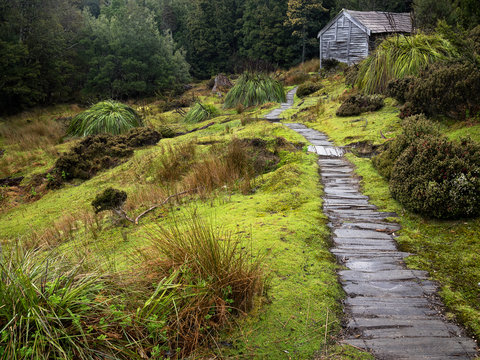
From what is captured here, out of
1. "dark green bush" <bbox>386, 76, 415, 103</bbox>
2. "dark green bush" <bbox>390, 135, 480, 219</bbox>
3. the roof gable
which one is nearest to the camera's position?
"dark green bush" <bbox>390, 135, 480, 219</bbox>

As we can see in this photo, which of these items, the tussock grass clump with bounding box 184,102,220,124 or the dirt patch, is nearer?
the dirt patch

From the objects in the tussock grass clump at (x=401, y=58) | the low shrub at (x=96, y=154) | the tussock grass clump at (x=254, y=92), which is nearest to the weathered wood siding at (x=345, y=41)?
the tussock grass clump at (x=254, y=92)

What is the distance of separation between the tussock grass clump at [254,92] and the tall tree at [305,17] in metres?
21.7

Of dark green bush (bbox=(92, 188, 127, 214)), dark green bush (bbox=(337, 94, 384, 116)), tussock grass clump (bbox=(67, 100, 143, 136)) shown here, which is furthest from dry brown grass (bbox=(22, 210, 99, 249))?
tussock grass clump (bbox=(67, 100, 143, 136))

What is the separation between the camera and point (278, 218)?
4141 millimetres

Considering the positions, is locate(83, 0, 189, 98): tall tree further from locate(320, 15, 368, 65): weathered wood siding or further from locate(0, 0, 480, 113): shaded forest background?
locate(320, 15, 368, 65): weathered wood siding

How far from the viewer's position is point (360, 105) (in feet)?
31.6

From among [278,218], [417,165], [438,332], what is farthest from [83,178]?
[438,332]

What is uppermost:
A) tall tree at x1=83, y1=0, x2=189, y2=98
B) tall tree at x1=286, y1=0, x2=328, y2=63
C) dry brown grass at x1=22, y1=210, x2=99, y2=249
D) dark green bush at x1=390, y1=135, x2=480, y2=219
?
tall tree at x1=286, y1=0, x2=328, y2=63

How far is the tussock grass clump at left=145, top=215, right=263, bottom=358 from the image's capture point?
2.26 metres

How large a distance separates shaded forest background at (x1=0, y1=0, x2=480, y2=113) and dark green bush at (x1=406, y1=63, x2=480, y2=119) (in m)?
6.77

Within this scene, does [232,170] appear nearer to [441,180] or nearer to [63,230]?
[63,230]

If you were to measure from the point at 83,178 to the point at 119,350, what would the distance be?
27.2ft

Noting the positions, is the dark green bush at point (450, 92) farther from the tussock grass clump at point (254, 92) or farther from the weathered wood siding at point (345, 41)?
the weathered wood siding at point (345, 41)
